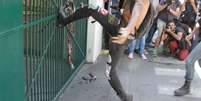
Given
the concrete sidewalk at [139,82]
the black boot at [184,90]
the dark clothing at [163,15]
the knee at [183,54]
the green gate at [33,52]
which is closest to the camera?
the green gate at [33,52]

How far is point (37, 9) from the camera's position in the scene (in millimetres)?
4777

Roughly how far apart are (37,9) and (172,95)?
302cm

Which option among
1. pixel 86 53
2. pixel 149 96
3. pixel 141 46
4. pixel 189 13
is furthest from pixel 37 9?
pixel 189 13

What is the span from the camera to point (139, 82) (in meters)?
7.39

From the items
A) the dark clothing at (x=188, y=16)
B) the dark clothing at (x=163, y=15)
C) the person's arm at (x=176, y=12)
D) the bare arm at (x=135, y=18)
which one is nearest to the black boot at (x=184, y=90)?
the bare arm at (x=135, y=18)

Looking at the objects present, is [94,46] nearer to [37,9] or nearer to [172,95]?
→ [172,95]

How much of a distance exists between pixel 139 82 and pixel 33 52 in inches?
122

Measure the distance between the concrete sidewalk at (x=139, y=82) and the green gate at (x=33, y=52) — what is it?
0.30 m

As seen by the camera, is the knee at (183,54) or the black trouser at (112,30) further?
the knee at (183,54)

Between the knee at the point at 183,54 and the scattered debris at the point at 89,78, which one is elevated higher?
the scattered debris at the point at 89,78

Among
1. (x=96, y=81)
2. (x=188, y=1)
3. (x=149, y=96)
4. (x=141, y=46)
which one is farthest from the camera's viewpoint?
(x=188, y=1)

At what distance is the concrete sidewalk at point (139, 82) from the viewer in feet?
21.2

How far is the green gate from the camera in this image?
12.1 feet

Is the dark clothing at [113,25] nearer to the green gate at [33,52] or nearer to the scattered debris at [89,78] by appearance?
the green gate at [33,52]
